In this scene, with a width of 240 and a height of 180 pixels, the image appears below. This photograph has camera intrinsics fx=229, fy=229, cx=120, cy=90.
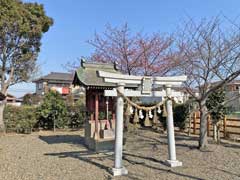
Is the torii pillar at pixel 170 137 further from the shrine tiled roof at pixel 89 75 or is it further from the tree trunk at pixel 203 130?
the shrine tiled roof at pixel 89 75

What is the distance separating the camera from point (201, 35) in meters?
7.62

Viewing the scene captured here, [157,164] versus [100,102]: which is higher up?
[100,102]

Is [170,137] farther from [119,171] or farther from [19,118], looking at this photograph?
[19,118]

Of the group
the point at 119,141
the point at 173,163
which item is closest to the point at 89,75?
the point at 119,141

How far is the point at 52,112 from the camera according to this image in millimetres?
13289

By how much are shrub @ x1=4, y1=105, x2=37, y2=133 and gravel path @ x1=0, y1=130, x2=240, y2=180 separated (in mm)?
5101

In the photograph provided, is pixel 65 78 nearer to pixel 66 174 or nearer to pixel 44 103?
pixel 44 103

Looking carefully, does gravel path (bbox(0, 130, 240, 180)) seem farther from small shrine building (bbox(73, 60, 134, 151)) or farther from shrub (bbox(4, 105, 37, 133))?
shrub (bbox(4, 105, 37, 133))

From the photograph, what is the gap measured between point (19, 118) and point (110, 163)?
9.19m

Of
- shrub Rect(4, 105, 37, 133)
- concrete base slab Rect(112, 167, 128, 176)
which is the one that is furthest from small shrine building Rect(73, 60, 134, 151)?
shrub Rect(4, 105, 37, 133)

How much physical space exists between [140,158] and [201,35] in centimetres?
448

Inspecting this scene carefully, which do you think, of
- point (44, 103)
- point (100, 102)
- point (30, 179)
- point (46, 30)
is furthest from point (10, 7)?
point (30, 179)

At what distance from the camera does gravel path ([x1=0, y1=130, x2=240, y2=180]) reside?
477 centimetres

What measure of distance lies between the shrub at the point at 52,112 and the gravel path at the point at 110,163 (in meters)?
5.24
